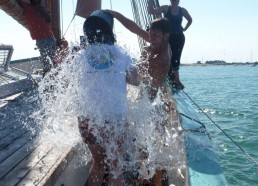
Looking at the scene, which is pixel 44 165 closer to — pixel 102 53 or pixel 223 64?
pixel 102 53

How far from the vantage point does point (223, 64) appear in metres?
130

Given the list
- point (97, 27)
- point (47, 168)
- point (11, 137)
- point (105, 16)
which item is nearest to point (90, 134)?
point (47, 168)

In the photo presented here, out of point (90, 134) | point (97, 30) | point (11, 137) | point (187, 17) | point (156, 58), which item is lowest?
point (11, 137)

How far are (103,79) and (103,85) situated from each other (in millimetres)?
46

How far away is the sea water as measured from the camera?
2672 millimetres

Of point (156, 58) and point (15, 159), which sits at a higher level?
Answer: point (156, 58)

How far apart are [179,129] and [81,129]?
74.2 inches

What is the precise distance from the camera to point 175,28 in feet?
23.6

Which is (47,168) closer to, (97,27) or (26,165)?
(26,165)

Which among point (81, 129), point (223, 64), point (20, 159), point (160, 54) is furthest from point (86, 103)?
point (223, 64)

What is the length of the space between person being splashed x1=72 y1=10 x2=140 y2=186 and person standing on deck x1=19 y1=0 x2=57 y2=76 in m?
2.75

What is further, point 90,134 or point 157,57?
point 157,57

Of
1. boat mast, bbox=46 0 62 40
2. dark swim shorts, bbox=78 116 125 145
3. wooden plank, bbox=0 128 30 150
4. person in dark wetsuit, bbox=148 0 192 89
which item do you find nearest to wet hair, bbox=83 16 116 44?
dark swim shorts, bbox=78 116 125 145

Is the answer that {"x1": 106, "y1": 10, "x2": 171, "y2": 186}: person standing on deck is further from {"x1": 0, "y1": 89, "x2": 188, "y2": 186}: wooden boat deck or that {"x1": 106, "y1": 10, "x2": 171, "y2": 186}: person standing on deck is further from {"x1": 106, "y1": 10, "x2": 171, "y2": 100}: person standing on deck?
{"x1": 0, "y1": 89, "x2": 188, "y2": 186}: wooden boat deck
